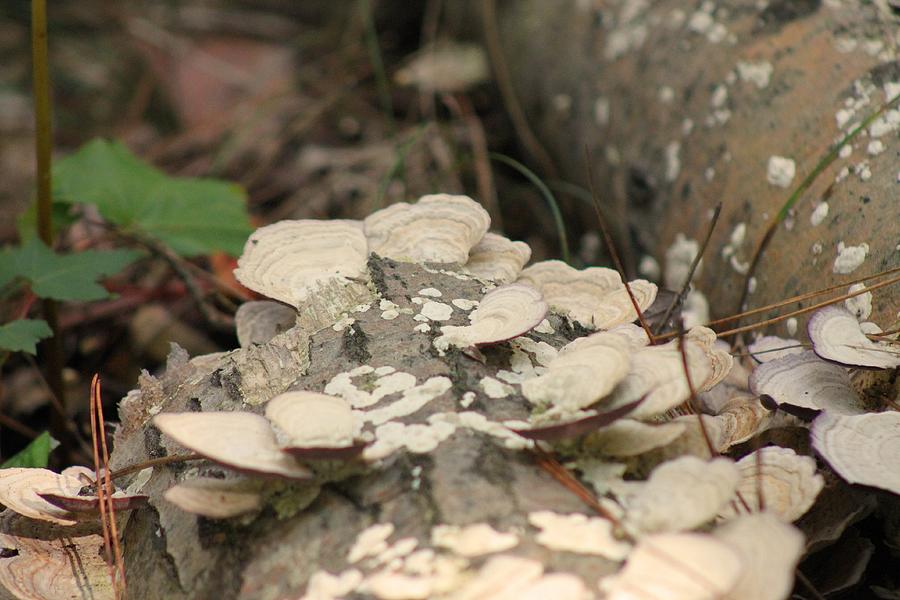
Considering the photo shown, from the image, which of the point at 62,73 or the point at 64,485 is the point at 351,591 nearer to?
the point at 64,485

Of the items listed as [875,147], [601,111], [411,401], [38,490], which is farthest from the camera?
[601,111]

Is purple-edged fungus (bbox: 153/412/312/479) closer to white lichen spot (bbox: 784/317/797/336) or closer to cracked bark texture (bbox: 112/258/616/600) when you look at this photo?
cracked bark texture (bbox: 112/258/616/600)

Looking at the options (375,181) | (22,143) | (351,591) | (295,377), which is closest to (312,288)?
(295,377)

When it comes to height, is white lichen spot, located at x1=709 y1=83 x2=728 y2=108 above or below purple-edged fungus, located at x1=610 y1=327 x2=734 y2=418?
above

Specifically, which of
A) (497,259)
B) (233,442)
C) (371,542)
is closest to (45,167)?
(497,259)

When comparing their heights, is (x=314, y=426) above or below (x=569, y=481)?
above

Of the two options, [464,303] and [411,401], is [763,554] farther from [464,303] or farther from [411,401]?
[464,303]

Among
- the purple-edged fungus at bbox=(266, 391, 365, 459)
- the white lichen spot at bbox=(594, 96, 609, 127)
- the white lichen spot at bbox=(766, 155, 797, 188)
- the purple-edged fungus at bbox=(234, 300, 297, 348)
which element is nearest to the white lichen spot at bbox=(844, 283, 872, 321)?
the white lichen spot at bbox=(766, 155, 797, 188)
